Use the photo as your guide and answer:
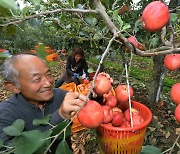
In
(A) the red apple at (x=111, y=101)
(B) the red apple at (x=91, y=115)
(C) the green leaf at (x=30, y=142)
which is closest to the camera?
(C) the green leaf at (x=30, y=142)

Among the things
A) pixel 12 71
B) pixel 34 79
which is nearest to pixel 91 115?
pixel 34 79

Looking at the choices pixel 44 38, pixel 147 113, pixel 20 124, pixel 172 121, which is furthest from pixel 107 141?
pixel 44 38

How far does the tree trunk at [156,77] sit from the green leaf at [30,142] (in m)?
2.63

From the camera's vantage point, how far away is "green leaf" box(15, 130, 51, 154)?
58 cm

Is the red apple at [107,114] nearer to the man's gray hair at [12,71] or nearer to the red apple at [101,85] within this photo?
the red apple at [101,85]

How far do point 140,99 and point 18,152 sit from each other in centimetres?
334

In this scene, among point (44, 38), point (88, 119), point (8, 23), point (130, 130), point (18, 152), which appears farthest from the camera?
point (44, 38)

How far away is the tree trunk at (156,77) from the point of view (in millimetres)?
3098

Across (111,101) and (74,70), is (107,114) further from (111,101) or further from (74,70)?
(74,70)

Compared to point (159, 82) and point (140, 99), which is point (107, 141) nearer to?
point (159, 82)

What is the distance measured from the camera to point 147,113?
1262 mm

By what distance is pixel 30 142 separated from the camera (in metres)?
0.60

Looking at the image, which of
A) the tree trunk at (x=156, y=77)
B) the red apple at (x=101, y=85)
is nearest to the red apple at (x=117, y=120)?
the red apple at (x=101, y=85)

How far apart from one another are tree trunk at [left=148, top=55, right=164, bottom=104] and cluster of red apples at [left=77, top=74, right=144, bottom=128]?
1.85 m
